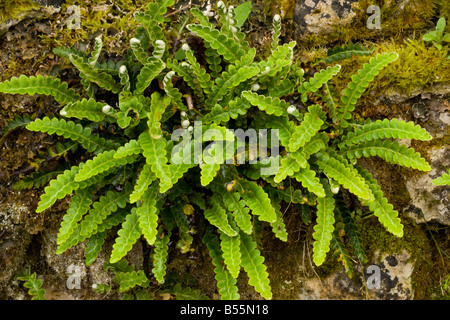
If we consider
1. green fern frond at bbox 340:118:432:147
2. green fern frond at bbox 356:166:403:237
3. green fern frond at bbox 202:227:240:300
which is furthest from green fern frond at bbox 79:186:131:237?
green fern frond at bbox 356:166:403:237

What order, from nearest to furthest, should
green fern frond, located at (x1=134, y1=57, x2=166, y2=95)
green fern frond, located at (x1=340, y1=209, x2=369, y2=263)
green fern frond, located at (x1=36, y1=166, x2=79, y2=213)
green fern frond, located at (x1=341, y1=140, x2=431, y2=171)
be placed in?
green fern frond, located at (x1=36, y1=166, x2=79, y2=213)
green fern frond, located at (x1=134, y1=57, x2=166, y2=95)
green fern frond, located at (x1=341, y1=140, x2=431, y2=171)
green fern frond, located at (x1=340, y1=209, x2=369, y2=263)

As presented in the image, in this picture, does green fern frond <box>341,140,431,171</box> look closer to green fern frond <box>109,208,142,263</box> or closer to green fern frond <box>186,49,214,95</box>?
green fern frond <box>186,49,214,95</box>

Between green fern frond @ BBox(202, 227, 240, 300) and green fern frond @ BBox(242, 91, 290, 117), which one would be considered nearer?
green fern frond @ BBox(242, 91, 290, 117)

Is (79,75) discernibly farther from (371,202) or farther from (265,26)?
(371,202)

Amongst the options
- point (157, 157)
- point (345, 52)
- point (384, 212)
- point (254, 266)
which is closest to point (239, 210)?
point (254, 266)

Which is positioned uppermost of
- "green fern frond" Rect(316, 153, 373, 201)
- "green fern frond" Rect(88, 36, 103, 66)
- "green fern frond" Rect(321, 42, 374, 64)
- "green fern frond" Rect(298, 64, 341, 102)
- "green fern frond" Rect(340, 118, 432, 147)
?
"green fern frond" Rect(321, 42, 374, 64)
